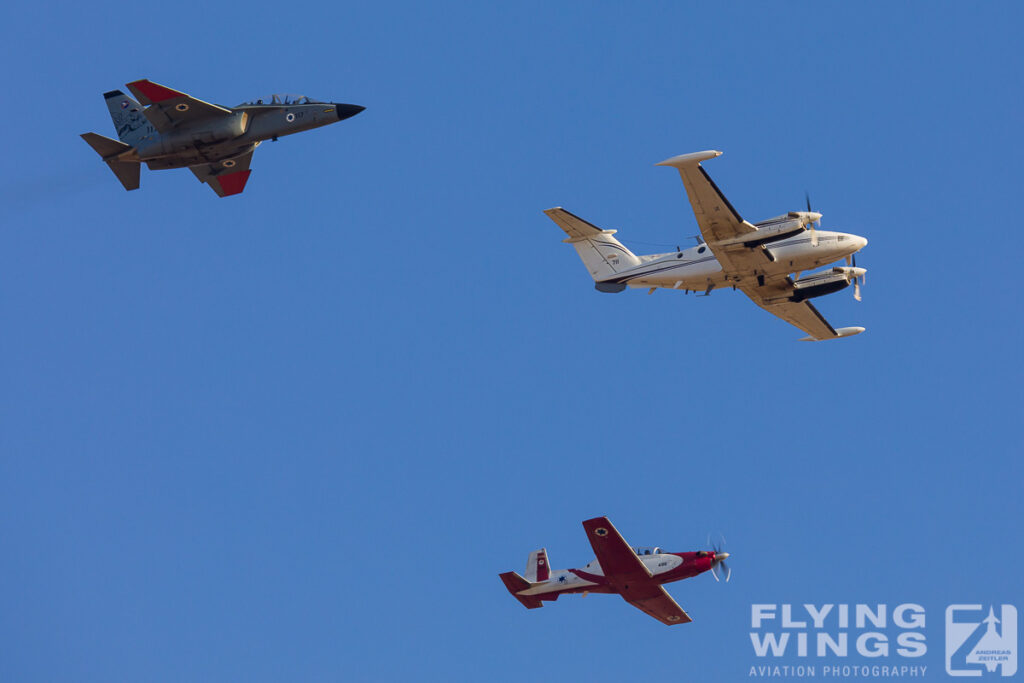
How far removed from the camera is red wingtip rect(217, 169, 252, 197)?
179ft

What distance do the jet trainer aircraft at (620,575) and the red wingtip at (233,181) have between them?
69.0ft

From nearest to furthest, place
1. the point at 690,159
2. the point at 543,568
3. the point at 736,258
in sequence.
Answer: the point at 690,159
the point at 736,258
the point at 543,568

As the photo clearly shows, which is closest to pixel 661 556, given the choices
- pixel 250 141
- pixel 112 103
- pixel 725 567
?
pixel 725 567

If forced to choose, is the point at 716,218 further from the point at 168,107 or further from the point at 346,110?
the point at 168,107

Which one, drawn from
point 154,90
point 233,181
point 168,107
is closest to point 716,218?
point 233,181

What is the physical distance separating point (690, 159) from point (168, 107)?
20977mm

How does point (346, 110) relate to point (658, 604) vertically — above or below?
above

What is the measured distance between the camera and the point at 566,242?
192ft

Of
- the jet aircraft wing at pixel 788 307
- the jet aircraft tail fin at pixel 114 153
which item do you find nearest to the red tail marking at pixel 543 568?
the jet aircraft wing at pixel 788 307

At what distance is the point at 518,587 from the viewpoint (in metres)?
54.2

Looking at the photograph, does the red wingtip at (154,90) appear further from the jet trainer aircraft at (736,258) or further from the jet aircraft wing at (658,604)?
the jet aircraft wing at (658,604)

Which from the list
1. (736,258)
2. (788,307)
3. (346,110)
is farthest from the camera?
(788,307)

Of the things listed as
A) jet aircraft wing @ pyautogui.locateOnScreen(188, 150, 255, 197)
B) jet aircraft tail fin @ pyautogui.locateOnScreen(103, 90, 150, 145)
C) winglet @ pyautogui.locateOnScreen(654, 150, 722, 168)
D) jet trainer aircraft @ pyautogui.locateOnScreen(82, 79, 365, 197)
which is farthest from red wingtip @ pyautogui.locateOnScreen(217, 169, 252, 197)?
winglet @ pyautogui.locateOnScreen(654, 150, 722, 168)

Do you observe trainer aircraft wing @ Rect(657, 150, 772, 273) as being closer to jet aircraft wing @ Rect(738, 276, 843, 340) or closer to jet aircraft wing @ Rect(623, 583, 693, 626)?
jet aircraft wing @ Rect(738, 276, 843, 340)
